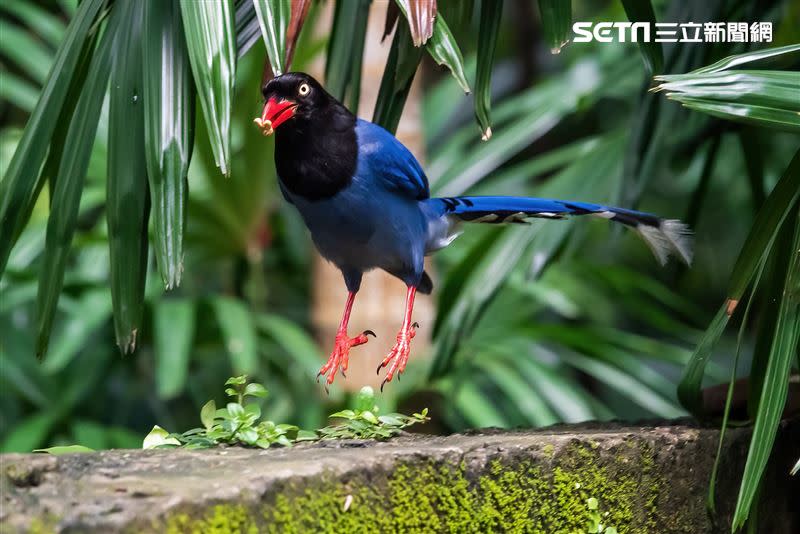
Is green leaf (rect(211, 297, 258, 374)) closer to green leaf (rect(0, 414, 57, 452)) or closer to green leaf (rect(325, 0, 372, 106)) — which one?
green leaf (rect(0, 414, 57, 452))

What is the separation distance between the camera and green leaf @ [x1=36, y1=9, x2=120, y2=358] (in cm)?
213

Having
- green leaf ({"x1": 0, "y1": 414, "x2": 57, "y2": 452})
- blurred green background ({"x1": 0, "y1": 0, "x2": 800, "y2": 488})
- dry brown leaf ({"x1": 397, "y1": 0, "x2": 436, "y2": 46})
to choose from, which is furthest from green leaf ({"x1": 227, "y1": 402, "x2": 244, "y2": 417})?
green leaf ({"x1": 0, "y1": 414, "x2": 57, "y2": 452})

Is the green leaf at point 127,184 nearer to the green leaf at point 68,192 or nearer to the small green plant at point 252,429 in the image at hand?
the green leaf at point 68,192

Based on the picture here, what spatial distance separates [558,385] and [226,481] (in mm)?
3401

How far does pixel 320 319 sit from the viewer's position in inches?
201

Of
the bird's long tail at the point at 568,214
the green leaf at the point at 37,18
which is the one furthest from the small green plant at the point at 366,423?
the green leaf at the point at 37,18

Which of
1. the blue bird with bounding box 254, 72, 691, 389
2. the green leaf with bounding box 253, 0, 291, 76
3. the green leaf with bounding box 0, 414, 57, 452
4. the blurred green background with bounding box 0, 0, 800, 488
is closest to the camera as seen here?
the green leaf with bounding box 253, 0, 291, 76

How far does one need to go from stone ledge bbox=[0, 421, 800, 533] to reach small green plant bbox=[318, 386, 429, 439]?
0.04m

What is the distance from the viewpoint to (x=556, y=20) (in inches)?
97.9

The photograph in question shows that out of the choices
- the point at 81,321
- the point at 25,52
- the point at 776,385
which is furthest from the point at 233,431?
the point at 25,52

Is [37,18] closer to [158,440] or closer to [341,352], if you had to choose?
[341,352]

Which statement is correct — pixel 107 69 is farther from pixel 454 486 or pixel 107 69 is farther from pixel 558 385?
pixel 558 385

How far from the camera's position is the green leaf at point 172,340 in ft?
14.0

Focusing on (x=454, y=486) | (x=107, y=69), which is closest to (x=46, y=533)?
(x=454, y=486)
